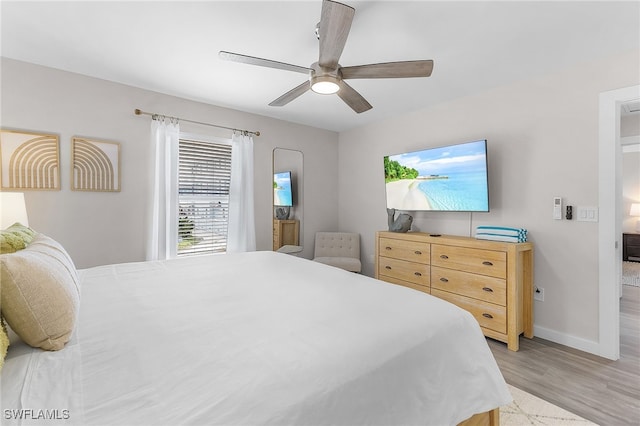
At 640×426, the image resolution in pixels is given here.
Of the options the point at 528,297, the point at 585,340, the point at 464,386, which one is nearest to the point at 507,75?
the point at 528,297

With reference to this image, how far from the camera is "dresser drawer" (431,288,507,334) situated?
2586 mm

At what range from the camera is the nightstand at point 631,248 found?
5.89 meters

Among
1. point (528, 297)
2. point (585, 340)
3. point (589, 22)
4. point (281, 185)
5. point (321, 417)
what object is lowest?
point (585, 340)

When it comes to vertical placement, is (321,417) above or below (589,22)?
below

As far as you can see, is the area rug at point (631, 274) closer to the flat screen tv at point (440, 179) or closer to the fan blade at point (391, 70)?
the flat screen tv at point (440, 179)

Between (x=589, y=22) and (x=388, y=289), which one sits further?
(x=589, y=22)

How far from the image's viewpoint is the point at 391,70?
1.88 m

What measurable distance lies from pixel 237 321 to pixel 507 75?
126 inches

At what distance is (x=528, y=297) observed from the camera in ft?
9.04

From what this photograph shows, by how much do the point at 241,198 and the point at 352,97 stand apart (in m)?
2.08

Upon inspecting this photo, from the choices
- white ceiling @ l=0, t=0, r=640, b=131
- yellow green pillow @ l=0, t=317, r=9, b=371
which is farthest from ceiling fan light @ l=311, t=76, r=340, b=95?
yellow green pillow @ l=0, t=317, r=9, b=371

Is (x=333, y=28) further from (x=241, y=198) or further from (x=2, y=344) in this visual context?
(x=241, y=198)

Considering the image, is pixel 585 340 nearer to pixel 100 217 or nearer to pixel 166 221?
pixel 166 221

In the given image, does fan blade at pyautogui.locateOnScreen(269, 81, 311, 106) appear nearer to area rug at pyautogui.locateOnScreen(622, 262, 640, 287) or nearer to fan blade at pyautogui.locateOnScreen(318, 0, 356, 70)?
fan blade at pyautogui.locateOnScreen(318, 0, 356, 70)
